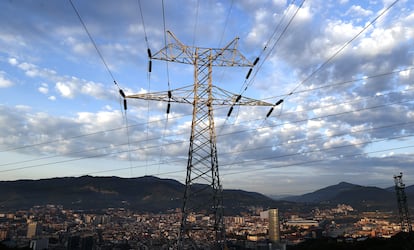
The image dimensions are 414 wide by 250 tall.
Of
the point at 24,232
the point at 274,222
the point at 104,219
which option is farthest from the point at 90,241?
the point at 104,219

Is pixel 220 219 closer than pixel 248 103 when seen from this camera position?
Yes

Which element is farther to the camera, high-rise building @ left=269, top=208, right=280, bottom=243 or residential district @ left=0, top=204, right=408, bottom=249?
high-rise building @ left=269, top=208, right=280, bottom=243

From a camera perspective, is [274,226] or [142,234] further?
[274,226]

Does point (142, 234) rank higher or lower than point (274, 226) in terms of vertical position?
lower

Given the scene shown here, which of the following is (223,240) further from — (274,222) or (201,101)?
(274,222)

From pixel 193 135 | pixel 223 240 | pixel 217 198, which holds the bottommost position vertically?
pixel 223 240

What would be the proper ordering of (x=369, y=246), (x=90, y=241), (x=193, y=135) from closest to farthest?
(x=193, y=135) < (x=369, y=246) < (x=90, y=241)

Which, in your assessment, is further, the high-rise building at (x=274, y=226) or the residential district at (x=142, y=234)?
the high-rise building at (x=274, y=226)

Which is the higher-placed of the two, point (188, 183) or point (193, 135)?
Answer: point (193, 135)

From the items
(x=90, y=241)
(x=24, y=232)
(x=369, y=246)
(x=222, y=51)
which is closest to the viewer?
(x=222, y=51)

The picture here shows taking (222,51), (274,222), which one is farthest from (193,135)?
(274,222)

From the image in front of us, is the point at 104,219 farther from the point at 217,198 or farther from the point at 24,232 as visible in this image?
the point at 217,198
